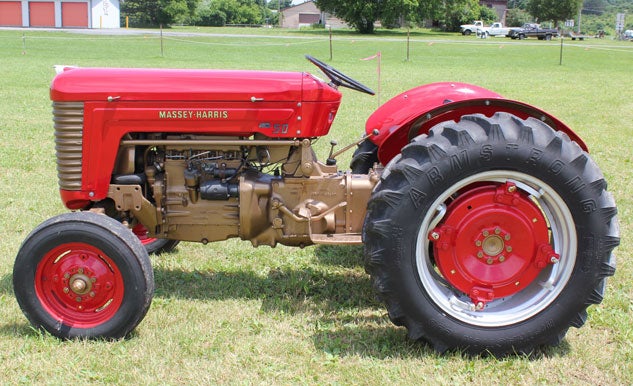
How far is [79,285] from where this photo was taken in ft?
12.1

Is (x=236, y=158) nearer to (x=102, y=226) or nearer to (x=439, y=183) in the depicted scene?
(x=102, y=226)

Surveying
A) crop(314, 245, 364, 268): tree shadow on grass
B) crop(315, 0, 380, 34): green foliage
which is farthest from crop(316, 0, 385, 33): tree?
crop(314, 245, 364, 268): tree shadow on grass

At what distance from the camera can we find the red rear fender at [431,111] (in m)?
3.83

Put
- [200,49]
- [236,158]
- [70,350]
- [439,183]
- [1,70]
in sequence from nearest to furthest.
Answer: [439,183]
[70,350]
[236,158]
[1,70]
[200,49]

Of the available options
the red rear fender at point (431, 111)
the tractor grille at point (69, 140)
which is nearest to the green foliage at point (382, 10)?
the red rear fender at point (431, 111)

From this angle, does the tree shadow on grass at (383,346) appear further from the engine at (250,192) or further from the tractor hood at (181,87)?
the tractor hood at (181,87)

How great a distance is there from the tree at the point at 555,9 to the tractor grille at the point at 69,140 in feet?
255

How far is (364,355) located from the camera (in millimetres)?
3654

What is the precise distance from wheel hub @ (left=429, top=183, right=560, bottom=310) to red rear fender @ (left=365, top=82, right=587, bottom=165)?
0.53 m

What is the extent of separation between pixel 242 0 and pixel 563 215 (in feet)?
328

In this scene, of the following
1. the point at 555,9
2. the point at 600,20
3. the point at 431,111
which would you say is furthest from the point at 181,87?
the point at 600,20

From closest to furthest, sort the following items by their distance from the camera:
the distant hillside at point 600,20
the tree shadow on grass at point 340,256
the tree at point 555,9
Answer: the tree shadow on grass at point 340,256 → the tree at point 555,9 → the distant hillside at point 600,20

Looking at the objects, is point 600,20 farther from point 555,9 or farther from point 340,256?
point 340,256

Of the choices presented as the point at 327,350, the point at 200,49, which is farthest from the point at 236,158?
the point at 200,49
